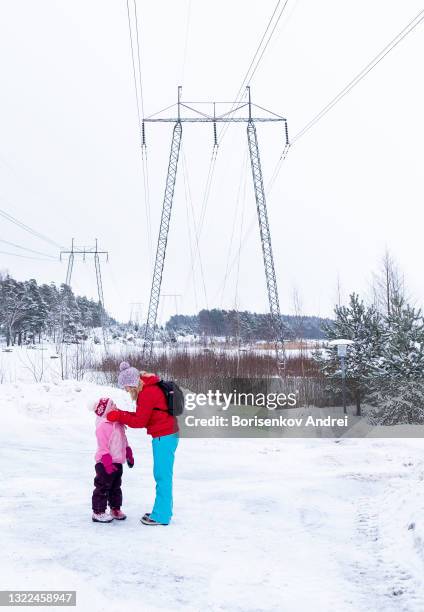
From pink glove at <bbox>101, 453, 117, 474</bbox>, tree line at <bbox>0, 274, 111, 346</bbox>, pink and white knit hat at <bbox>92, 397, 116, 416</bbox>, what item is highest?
tree line at <bbox>0, 274, 111, 346</bbox>

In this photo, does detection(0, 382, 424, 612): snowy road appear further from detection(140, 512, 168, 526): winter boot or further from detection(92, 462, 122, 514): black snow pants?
detection(92, 462, 122, 514): black snow pants

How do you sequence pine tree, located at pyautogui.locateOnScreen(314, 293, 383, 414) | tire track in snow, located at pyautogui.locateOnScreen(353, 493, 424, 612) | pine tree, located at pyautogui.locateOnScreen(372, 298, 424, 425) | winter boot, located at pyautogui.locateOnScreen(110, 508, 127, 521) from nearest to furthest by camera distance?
tire track in snow, located at pyautogui.locateOnScreen(353, 493, 424, 612) → winter boot, located at pyautogui.locateOnScreen(110, 508, 127, 521) → pine tree, located at pyautogui.locateOnScreen(372, 298, 424, 425) → pine tree, located at pyautogui.locateOnScreen(314, 293, 383, 414)

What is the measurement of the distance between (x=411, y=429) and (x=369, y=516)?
27.2 feet

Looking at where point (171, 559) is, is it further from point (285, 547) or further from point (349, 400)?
point (349, 400)

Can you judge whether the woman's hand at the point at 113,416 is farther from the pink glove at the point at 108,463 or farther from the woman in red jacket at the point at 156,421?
the pink glove at the point at 108,463

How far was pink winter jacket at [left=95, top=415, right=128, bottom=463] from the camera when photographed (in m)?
5.52

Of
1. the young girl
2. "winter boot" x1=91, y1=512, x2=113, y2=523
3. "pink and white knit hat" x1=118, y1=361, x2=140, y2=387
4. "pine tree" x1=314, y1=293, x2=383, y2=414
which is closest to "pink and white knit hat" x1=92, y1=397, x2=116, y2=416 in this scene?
the young girl

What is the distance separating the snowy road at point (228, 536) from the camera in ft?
13.1

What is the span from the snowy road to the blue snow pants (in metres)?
0.18

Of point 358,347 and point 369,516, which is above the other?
point 358,347

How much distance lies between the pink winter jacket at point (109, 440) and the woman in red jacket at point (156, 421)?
184mm

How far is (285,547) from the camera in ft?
16.9

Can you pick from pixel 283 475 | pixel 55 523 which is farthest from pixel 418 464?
pixel 55 523

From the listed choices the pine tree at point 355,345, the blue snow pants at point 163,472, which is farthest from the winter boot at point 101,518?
the pine tree at point 355,345
